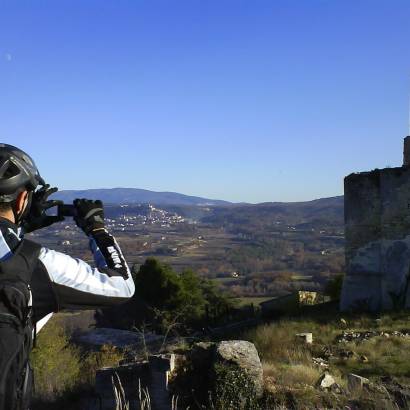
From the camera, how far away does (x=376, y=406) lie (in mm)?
5660

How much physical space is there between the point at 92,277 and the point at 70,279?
0.11 m

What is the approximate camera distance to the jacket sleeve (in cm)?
239

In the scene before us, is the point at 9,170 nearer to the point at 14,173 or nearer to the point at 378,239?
the point at 14,173

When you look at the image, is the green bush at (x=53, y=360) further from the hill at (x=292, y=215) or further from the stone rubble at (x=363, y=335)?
the hill at (x=292, y=215)

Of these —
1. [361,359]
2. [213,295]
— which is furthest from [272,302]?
[361,359]

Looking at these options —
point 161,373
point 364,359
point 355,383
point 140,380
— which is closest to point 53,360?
point 140,380

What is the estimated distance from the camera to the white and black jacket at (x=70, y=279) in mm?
2336

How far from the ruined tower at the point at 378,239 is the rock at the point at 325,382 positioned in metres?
8.87

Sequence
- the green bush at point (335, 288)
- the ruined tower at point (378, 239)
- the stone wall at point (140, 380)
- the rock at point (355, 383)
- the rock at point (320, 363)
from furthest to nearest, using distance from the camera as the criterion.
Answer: the green bush at point (335, 288)
the ruined tower at point (378, 239)
the rock at point (320, 363)
the stone wall at point (140, 380)
the rock at point (355, 383)

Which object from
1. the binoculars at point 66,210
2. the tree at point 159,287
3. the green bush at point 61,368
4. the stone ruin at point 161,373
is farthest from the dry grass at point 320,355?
the tree at point 159,287

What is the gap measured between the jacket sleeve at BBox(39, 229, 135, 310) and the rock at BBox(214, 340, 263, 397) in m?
5.26

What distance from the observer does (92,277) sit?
2490 millimetres

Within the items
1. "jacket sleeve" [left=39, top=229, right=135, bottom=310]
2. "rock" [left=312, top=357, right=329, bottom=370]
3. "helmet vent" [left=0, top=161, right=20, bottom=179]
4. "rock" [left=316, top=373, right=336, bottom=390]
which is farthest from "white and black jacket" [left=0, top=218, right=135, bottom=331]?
"rock" [left=312, top=357, right=329, bottom=370]

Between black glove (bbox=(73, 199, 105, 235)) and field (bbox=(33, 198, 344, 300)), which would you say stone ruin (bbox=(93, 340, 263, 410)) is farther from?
field (bbox=(33, 198, 344, 300))
